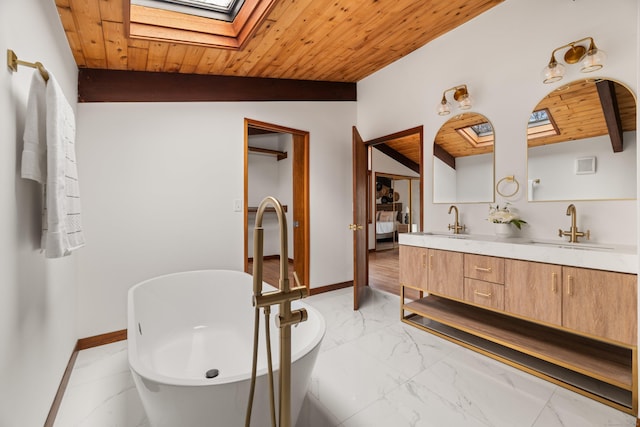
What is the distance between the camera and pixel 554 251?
1728 millimetres

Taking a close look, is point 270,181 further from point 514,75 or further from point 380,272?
point 514,75

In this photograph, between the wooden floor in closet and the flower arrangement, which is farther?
the wooden floor in closet

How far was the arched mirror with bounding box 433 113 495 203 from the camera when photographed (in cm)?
245

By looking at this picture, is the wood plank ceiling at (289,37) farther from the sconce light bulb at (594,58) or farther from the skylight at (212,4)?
the sconce light bulb at (594,58)

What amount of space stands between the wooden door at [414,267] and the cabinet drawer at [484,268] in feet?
1.15

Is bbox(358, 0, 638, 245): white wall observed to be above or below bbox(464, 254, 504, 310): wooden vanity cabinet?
above

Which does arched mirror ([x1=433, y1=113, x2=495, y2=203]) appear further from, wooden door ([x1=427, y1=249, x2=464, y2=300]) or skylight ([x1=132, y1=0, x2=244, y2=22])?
skylight ([x1=132, y1=0, x2=244, y2=22])

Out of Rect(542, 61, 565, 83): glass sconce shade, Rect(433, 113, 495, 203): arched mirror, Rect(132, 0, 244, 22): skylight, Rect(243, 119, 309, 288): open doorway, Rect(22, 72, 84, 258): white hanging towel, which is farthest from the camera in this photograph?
Rect(243, 119, 309, 288): open doorway

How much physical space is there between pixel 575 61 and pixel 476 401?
221 cm

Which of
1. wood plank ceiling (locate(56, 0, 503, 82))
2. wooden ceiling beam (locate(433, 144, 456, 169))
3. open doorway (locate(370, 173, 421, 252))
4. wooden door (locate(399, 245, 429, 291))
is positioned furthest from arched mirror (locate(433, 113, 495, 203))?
open doorway (locate(370, 173, 421, 252))

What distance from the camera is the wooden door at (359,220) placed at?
2992 millimetres

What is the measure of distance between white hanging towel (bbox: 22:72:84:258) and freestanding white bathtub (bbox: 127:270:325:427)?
0.55 meters

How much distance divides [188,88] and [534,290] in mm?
3123

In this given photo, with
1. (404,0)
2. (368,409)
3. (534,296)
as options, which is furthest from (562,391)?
(404,0)
